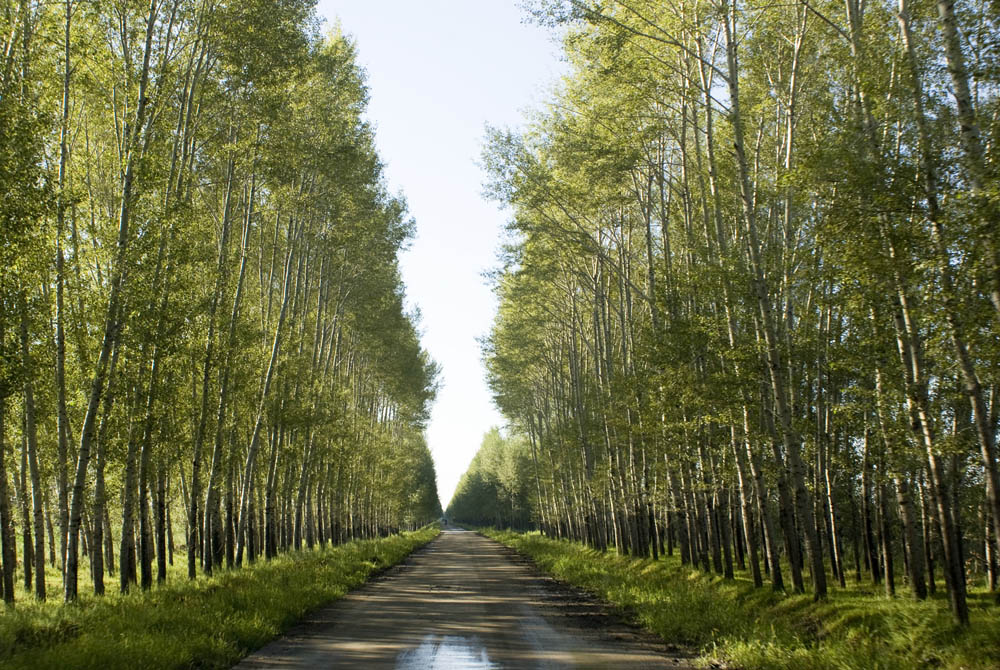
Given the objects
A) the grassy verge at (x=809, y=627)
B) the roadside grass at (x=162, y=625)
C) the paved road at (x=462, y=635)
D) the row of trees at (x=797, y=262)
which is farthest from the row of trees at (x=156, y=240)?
the grassy verge at (x=809, y=627)

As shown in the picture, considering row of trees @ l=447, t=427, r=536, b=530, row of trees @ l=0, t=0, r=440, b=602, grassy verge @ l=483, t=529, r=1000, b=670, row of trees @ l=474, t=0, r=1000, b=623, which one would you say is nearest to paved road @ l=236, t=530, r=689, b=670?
grassy verge @ l=483, t=529, r=1000, b=670

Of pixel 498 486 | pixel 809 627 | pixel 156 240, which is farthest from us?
pixel 498 486

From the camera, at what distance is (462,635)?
12.1m

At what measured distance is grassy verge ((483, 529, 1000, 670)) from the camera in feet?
27.6

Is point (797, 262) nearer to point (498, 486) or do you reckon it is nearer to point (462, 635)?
point (462, 635)

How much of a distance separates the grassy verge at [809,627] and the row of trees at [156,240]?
11005 mm

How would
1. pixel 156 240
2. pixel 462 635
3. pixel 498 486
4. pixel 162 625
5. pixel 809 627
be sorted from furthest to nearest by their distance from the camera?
pixel 498 486 → pixel 156 240 → pixel 462 635 → pixel 809 627 → pixel 162 625

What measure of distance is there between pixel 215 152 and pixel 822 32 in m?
16.6

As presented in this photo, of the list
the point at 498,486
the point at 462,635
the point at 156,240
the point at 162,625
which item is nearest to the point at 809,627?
the point at 462,635

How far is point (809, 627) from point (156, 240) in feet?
45.7

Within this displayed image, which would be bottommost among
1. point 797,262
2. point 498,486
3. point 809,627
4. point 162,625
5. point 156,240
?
point 498,486

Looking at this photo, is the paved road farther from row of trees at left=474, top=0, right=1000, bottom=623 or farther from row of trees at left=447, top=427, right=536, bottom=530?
row of trees at left=447, top=427, right=536, bottom=530

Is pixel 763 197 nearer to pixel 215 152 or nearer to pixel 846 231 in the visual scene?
pixel 846 231

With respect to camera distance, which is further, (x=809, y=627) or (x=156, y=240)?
(x=156, y=240)
